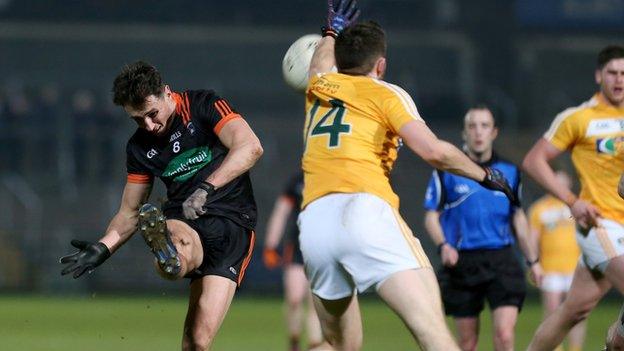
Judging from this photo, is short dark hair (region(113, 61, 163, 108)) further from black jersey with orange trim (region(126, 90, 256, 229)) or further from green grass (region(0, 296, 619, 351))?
green grass (region(0, 296, 619, 351))

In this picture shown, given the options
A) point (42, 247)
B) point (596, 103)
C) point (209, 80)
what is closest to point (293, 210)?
point (596, 103)

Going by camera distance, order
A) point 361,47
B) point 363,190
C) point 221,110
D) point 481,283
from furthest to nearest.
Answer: point 481,283 < point 221,110 < point 361,47 < point 363,190

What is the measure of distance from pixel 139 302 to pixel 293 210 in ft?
25.6

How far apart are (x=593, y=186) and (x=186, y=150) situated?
291cm

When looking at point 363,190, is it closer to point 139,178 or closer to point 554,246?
point 139,178

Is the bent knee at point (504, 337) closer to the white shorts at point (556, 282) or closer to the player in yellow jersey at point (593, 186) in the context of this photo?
the player in yellow jersey at point (593, 186)

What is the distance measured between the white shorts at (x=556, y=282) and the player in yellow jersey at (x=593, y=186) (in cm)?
541

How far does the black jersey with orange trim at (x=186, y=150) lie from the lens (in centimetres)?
803

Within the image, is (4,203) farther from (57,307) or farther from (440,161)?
(440,161)

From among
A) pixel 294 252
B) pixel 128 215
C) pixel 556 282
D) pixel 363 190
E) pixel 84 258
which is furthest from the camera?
pixel 556 282

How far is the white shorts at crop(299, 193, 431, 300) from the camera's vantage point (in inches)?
261

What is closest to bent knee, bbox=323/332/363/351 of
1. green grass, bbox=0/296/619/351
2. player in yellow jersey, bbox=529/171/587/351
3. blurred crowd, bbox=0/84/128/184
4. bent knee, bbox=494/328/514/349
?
bent knee, bbox=494/328/514/349

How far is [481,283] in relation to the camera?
10414 millimetres

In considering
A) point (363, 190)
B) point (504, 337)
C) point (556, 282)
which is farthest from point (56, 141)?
point (363, 190)
